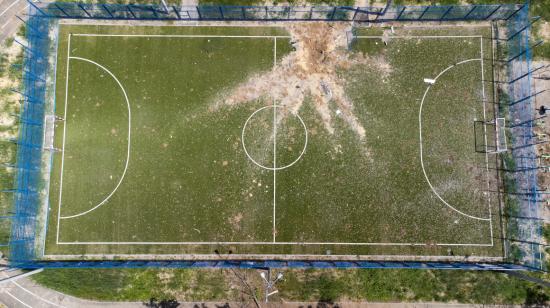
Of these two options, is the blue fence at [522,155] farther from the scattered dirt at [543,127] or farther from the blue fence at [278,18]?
the scattered dirt at [543,127]

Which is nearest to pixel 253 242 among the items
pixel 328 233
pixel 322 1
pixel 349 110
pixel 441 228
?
pixel 328 233

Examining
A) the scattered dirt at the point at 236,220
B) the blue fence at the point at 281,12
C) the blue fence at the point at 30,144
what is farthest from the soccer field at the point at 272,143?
the blue fence at the point at 30,144

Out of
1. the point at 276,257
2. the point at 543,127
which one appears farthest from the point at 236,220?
the point at 543,127

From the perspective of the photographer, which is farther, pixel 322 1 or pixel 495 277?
pixel 322 1

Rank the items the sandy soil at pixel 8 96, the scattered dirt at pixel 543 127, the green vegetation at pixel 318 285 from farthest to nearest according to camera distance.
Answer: the sandy soil at pixel 8 96 → the scattered dirt at pixel 543 127 → the green vegetation at pixel 318 285

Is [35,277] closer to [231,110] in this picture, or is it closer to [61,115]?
[61,115]

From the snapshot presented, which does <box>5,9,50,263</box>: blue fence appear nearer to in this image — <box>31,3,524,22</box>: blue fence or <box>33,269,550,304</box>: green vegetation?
<box>31,3,524,22</box>: blue fence

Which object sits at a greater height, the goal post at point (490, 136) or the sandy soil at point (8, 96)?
the sandy soil at point (8, 96)

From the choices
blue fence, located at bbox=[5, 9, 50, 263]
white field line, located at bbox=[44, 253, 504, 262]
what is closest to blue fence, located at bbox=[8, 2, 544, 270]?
blue fence, located at bbox=[5, 9, 50, 263]
